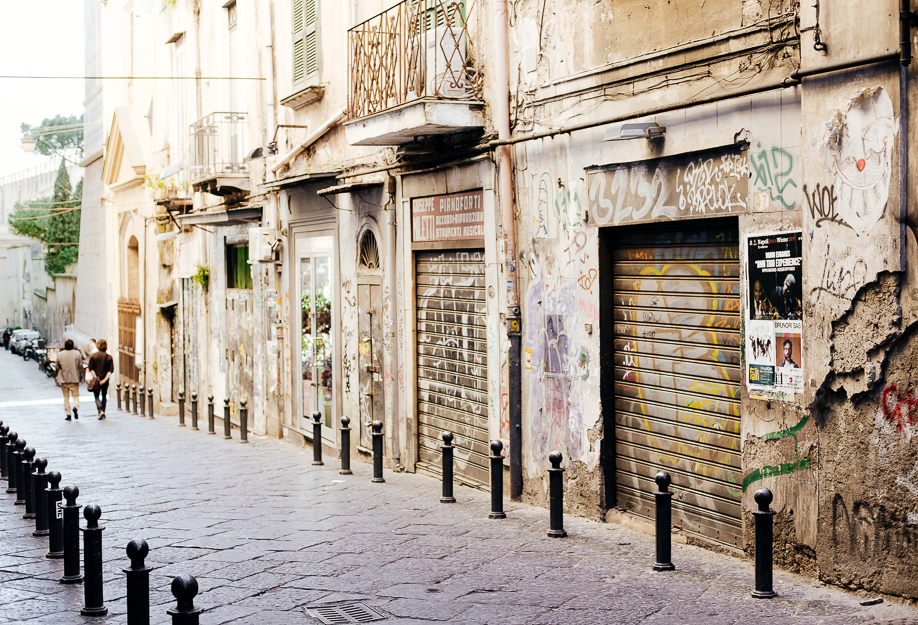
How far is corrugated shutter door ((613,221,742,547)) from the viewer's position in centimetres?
738

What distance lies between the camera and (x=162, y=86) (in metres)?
24.2

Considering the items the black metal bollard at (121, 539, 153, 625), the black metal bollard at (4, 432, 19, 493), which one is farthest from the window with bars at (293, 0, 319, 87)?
the black metal bollard at (121, 539, 153, 625)

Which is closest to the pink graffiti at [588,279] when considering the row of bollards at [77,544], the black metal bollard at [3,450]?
the row of bollards at [77,544]

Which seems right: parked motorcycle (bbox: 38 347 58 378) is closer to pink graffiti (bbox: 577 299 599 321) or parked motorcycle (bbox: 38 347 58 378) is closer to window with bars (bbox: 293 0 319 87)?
window with bars (bbox: 293 0 319 87)

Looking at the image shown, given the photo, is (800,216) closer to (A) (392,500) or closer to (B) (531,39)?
(B) (531,39)

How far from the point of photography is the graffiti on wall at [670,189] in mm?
7070

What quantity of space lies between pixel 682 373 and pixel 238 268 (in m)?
12.9

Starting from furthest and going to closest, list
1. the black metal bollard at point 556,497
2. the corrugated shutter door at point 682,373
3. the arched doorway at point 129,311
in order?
the arched doorway at point 129,311 → the black metal bollard at point 556,497 → the corrugated shutter door at point 682,373

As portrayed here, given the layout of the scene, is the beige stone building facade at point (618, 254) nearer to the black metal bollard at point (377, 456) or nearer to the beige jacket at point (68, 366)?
the black metal bollard at point (377, 456)

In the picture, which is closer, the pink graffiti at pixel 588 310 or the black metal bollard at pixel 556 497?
the black metal bollard at pixel 556 497

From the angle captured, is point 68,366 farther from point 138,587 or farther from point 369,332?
point 138,587

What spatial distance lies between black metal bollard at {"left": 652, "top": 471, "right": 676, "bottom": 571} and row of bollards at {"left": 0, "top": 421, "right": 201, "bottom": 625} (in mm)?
3218

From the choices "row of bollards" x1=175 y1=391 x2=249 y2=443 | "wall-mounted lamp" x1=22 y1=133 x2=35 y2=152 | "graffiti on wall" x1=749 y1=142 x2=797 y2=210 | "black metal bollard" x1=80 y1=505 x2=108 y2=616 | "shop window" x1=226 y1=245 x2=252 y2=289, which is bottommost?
"row of bollards" x1=175 y1=391 x2=249 y2=443

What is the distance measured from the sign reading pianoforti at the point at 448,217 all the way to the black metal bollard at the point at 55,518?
4.78 m
